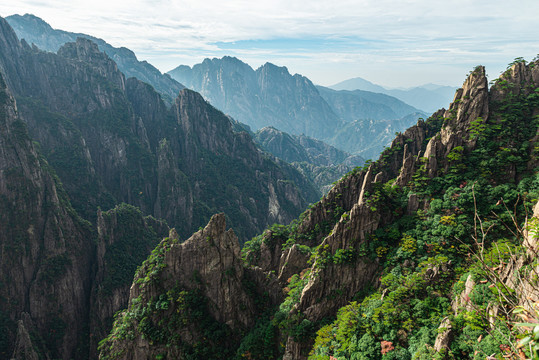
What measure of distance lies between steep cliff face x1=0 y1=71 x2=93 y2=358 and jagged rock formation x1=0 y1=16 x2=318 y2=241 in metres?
27.3

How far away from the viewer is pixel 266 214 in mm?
175500

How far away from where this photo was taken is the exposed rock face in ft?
139

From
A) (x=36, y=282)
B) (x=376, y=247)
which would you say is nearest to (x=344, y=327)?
(x=376, y=247)

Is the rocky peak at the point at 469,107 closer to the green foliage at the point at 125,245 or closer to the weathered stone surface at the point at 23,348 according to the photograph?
the green foliage at the point at 125,245

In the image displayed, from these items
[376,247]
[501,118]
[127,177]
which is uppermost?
[501,118]

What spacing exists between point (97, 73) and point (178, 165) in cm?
6679

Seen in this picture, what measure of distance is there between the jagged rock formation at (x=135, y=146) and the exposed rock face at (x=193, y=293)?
8046 cm

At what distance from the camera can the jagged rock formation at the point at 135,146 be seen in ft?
412

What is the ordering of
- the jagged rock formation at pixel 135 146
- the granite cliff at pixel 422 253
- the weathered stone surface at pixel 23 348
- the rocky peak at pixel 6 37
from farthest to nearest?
the rocky peak at pixel 6 37
the jagged rock formation at pixel 135 146
the weathered stone surface at pixel 23 348
the granite cliff at pixel 422 253

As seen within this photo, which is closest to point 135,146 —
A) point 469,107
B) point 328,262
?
point 328,262

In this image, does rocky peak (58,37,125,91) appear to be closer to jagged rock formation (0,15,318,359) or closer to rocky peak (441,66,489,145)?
jagged rock formation (0,15,318,359)

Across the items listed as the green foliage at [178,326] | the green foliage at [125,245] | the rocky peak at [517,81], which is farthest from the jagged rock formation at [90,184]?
the rocky peak at [517,81]

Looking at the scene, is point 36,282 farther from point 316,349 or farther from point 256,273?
point 316,349

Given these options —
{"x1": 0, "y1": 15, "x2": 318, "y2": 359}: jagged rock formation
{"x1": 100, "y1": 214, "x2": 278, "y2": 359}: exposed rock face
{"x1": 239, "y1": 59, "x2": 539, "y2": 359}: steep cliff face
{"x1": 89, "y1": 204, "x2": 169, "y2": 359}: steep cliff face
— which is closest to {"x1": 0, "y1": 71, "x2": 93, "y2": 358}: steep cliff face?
{"x1": 0, "y1": 15, "x2": 318, "y2": 359}: jagged rock formation
